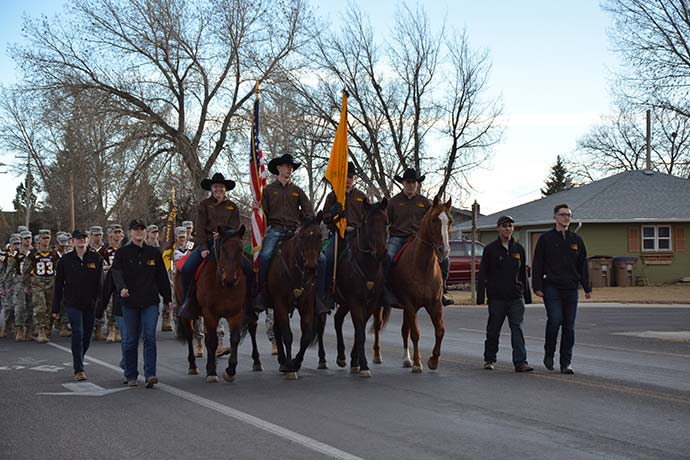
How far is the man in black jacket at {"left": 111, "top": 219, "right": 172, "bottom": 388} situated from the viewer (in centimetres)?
1096

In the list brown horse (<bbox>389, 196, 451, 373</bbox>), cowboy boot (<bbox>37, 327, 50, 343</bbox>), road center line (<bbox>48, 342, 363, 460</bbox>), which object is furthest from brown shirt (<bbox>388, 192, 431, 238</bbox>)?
cowboy boot (<bbox>37, 327, 50, 343</bbox>)

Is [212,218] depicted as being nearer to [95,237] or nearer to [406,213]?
[406,213]

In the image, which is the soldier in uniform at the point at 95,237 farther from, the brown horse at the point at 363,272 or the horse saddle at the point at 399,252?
the horse saddle at the point at 399,252

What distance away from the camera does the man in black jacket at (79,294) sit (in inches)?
457

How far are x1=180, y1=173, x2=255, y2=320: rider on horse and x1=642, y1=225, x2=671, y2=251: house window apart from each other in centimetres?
3160

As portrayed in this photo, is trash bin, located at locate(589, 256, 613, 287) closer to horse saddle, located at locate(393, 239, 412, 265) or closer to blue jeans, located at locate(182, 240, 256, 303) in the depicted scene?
horse saddle, located at locate(393, 239, 412, 265)

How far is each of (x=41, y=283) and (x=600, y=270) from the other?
87.6 ft

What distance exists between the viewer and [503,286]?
12422mm

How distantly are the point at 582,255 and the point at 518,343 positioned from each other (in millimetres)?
1581

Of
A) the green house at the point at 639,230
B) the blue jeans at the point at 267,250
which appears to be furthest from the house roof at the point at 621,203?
the blue jeans at the point at 267,250

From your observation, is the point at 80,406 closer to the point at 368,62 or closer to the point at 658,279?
the point at 368,62

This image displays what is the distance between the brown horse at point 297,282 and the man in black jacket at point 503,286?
2625 millimetres

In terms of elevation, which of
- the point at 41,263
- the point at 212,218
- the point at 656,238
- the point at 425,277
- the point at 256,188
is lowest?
the point at 425,277

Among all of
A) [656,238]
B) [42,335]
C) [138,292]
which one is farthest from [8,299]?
[656,238]
